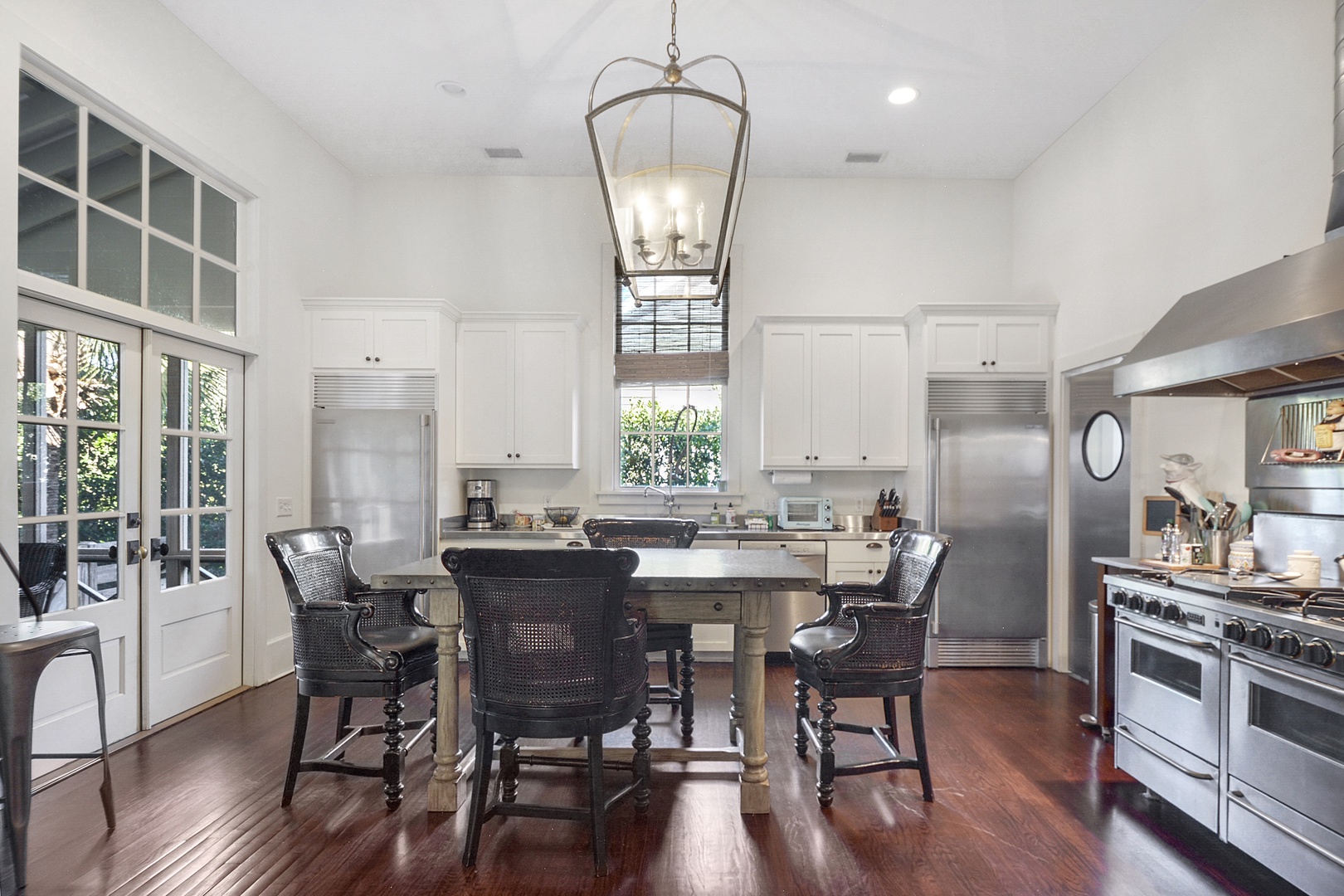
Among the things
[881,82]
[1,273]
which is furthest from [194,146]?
[881,82]

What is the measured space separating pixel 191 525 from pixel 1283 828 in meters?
4.69

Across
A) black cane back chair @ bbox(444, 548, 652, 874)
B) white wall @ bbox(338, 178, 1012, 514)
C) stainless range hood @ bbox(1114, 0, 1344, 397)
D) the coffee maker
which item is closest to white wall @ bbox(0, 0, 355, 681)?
white wall @ bbox(338, 178, 1012, 514)

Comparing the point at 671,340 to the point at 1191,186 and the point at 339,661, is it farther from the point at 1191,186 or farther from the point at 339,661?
the point at 339,661

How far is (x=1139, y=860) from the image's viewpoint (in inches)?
95.3

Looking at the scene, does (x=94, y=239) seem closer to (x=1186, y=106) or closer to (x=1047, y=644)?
(x=1186, y=106)

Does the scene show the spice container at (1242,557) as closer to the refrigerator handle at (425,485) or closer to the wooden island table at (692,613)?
the wooden island table at (692,613)

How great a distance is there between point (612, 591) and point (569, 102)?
133 inches

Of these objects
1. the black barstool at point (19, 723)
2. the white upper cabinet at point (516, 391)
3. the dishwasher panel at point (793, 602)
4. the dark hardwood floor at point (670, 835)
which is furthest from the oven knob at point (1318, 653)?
the white upper cabinet at point (516, 391)

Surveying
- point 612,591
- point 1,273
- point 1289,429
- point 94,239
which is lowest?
point 612,591

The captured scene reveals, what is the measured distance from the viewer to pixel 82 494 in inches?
126

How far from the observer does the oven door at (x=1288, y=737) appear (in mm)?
1977

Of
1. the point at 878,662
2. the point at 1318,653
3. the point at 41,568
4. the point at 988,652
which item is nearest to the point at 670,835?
the point at 878,662

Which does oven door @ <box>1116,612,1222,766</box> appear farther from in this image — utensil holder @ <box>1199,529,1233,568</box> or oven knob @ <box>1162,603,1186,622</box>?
utensil holder @ <box>1199,529,1233,568</box>

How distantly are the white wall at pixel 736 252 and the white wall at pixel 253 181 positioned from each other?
512mm
